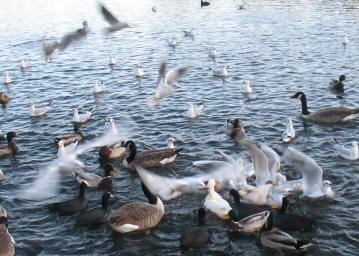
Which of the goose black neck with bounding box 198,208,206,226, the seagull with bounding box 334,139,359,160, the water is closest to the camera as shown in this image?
the goose black neck with bounding box 198,208,206,226

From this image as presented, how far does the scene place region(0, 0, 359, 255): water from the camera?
10.7 metres

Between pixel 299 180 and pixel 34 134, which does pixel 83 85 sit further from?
pixel 299 180

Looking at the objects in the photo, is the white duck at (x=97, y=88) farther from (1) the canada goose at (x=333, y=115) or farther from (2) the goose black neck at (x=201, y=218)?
(2) the goose black neck at (x=201, y=218)

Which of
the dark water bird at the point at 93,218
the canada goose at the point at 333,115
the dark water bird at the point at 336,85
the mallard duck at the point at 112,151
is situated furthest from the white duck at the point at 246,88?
the dark water bird at the point at 93,218

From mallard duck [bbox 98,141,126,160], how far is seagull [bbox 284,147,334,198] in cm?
591

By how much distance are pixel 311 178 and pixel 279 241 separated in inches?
98.0

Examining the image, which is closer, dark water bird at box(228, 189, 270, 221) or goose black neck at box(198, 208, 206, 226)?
goose black neck at box(198, 208, 206, 226)

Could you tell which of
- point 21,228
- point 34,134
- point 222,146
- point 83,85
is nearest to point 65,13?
point 83,85

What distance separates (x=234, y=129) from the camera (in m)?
15.8

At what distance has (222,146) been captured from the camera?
607 inches

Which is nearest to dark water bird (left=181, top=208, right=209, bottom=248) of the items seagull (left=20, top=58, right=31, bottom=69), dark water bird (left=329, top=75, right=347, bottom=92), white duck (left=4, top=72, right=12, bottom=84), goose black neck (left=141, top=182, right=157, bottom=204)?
goose black neck (left=141, top=182, right=157, bottom=204)

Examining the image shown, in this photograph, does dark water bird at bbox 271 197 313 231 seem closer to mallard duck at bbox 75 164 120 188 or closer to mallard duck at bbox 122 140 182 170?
mallard duck at bbox 122 140 182 170

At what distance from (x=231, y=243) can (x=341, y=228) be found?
8.52 feet

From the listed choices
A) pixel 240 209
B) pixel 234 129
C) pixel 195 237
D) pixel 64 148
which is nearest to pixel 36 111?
pixel 64 148
